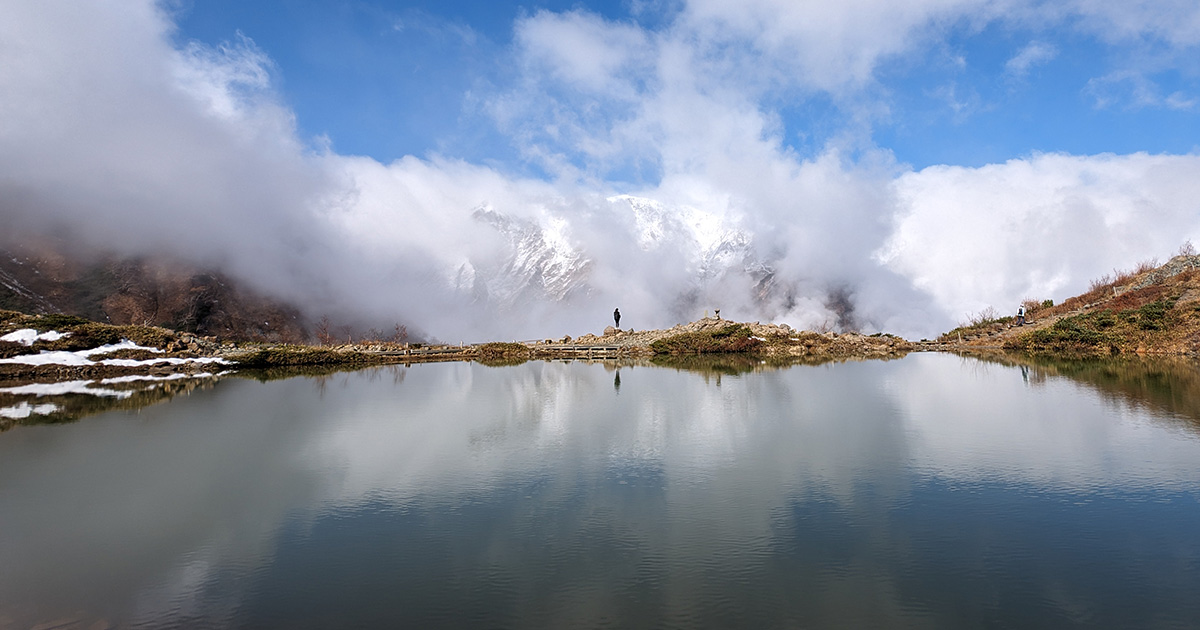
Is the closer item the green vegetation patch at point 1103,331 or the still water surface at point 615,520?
the still water surface at point 615,520

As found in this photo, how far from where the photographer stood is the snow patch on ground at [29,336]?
27.8m

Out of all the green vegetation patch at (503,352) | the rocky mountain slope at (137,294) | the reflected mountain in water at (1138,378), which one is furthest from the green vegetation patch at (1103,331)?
the rocky mountain slope at (137,294)

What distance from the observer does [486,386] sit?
2383 cm

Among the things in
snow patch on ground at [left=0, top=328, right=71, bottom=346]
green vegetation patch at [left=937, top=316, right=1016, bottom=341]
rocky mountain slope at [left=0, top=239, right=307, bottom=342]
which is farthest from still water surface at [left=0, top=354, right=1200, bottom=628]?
rocky mountain slope at [left=0, top=239, right=307, bottom=342]

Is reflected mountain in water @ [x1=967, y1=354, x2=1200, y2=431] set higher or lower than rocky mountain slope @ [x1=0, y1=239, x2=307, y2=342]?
lower

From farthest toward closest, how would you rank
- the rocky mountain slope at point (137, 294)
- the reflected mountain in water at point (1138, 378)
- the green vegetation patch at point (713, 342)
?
the rocky mountain slope at point (137, 294) → the green vegetation patch at point (713, 342) → the reflected mountain in water at point (1138, 378)

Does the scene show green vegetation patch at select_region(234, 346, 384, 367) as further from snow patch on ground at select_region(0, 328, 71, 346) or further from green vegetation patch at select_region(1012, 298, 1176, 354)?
green vegetation patch at select_region(1012, 298, 1176, 354)

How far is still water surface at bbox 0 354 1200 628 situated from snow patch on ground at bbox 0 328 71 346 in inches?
757

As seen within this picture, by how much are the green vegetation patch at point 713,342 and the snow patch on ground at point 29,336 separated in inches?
1377

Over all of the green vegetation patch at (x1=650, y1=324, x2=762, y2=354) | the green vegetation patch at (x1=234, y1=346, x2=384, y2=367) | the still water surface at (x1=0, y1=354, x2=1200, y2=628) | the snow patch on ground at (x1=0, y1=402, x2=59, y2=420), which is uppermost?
the green vegetation patch at (x1=650, y1=324, x2=762, y2=354)

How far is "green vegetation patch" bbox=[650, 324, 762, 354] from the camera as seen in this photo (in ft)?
143

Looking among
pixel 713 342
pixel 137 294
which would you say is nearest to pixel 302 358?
pixel 713 342

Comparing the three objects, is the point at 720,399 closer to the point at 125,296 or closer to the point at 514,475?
the point at 514,475

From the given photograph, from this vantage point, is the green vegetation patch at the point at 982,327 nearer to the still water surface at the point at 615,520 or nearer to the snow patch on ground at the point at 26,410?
the still water surface at the point at 615,520
